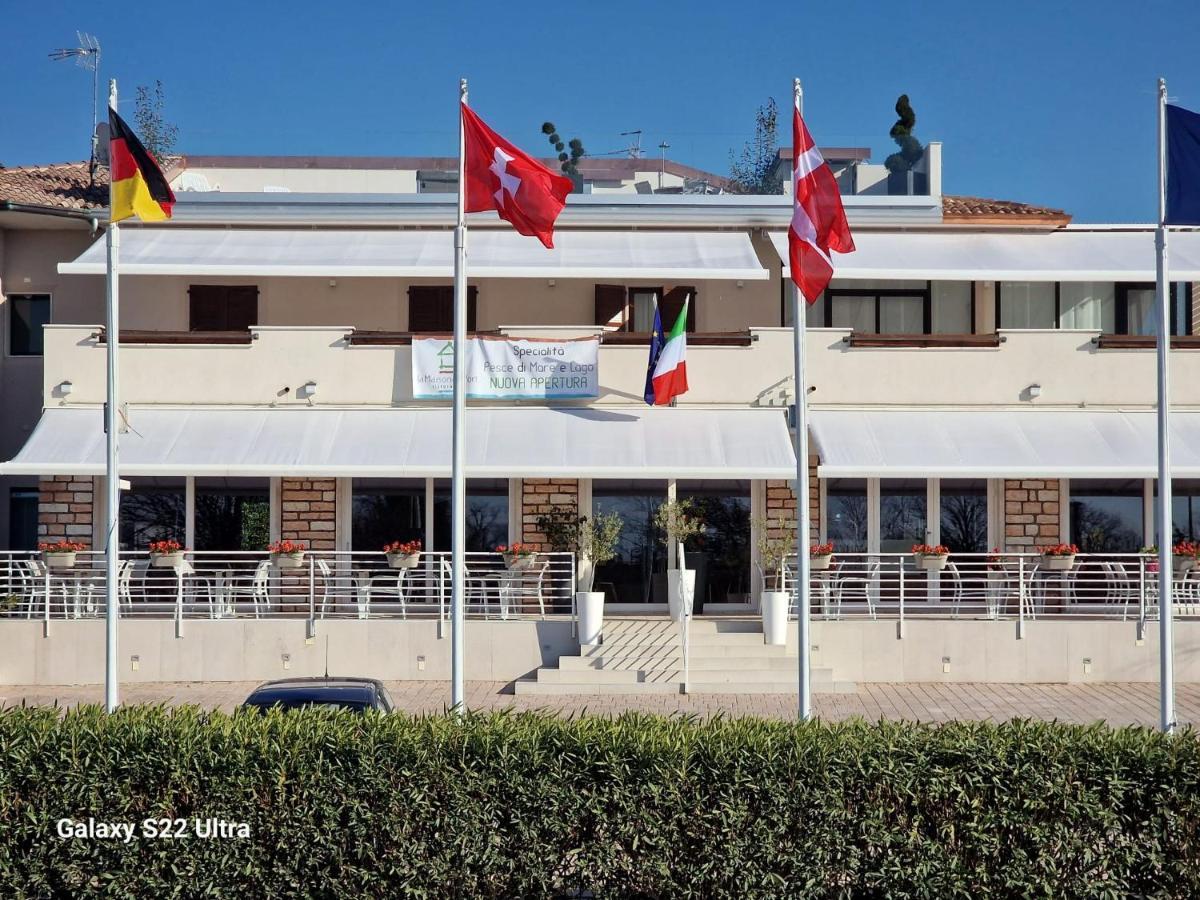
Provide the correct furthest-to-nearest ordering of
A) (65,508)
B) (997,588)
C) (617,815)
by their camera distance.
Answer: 1. (65,508)
2. (997,588)
3. (617,815)

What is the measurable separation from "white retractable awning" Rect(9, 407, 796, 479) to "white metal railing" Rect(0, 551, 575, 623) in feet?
5.03

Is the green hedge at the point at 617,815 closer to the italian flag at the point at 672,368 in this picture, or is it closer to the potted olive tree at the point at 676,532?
the potted olive tree at the point at 676,532

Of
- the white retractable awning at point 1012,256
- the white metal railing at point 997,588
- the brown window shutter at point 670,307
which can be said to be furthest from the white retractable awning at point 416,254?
the white metal railing at point 997,588

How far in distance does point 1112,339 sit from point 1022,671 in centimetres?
611

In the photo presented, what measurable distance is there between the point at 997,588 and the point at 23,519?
18048mm

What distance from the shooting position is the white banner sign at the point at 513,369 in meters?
23.5

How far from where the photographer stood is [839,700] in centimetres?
1973

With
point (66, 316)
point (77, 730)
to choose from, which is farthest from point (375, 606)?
point (77, 730)

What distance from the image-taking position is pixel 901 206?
83.1 feet

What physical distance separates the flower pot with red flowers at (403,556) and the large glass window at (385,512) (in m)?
1.49

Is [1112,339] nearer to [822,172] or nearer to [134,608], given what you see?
[822,172]

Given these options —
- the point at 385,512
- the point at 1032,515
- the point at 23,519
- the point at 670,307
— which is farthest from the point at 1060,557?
the point at 23,519

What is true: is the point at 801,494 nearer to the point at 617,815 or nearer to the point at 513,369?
the point at 617,815

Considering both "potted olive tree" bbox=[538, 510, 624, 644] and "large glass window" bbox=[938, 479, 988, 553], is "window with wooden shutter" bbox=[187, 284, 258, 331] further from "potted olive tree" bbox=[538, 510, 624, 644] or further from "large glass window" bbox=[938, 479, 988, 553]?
"large glass window" bbox=[938, 479, 988, 553]
